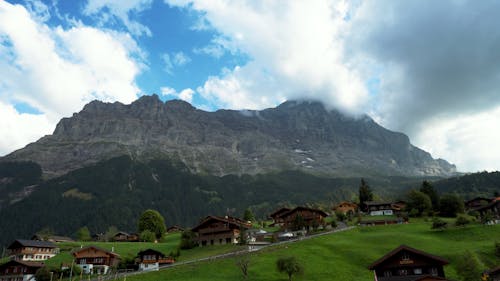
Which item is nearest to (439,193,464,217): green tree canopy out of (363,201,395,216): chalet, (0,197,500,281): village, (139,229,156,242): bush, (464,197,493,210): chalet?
(0,197,500,281): village

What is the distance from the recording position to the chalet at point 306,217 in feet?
381

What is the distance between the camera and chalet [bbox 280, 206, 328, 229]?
116 meters

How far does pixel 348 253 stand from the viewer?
3191 inches

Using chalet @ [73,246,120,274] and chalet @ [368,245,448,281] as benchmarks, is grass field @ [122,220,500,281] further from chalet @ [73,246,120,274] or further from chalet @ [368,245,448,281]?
chalet @ [73,246,120,274]

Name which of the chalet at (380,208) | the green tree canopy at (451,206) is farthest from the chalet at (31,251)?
the green tree canopy at (451,206)

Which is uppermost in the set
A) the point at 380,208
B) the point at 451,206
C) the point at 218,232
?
the point at 380,208

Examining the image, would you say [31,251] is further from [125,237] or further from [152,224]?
[152,224]

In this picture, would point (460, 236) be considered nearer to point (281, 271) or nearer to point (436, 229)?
point (436, 229)

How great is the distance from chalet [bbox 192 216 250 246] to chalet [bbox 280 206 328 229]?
19288 mm

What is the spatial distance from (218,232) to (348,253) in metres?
38.9

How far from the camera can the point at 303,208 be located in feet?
396

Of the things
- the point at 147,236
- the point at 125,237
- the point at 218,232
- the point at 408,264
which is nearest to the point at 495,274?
the point at 408,264

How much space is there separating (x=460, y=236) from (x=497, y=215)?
98.7ft

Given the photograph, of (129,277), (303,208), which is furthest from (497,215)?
(129,277)
